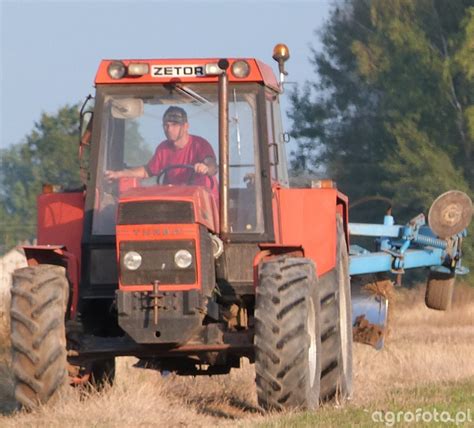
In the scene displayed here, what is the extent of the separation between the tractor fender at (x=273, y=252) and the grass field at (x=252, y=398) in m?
1.08

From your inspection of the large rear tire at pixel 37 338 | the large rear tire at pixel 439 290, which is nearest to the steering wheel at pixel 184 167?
the large rear tire at pixel 37 338

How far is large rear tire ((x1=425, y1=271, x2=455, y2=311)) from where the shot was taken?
59.2ft

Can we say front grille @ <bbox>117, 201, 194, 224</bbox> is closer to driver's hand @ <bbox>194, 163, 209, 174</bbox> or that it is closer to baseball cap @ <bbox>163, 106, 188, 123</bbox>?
driver's hand @ <bbox>194, 163, 209, 174</bbox>

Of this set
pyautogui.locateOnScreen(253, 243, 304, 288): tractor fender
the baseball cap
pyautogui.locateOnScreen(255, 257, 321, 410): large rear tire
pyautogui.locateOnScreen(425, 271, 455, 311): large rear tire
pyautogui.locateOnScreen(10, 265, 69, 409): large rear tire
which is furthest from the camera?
pyautogui.locateOnScreen(425, 271, 455, 311): large rear tire

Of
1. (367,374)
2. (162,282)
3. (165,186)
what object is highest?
(165,186)

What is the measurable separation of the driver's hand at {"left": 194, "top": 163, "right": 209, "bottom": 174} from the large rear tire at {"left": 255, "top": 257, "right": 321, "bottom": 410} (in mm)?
1076

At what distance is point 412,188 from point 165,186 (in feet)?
81.6

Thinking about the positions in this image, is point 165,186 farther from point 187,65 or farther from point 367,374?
point 367,374

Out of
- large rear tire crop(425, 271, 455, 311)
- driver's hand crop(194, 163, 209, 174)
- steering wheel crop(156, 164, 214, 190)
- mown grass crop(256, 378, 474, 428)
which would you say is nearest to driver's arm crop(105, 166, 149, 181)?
steering wheel crop(156, 164, 214, 190)

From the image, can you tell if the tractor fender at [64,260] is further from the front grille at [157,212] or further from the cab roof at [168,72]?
the cab roof at [168,72]

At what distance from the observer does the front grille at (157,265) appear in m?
9.84

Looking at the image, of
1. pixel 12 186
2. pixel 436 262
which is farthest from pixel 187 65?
pixel 12 186

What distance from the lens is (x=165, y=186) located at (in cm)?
1044

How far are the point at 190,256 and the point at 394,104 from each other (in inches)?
1071
